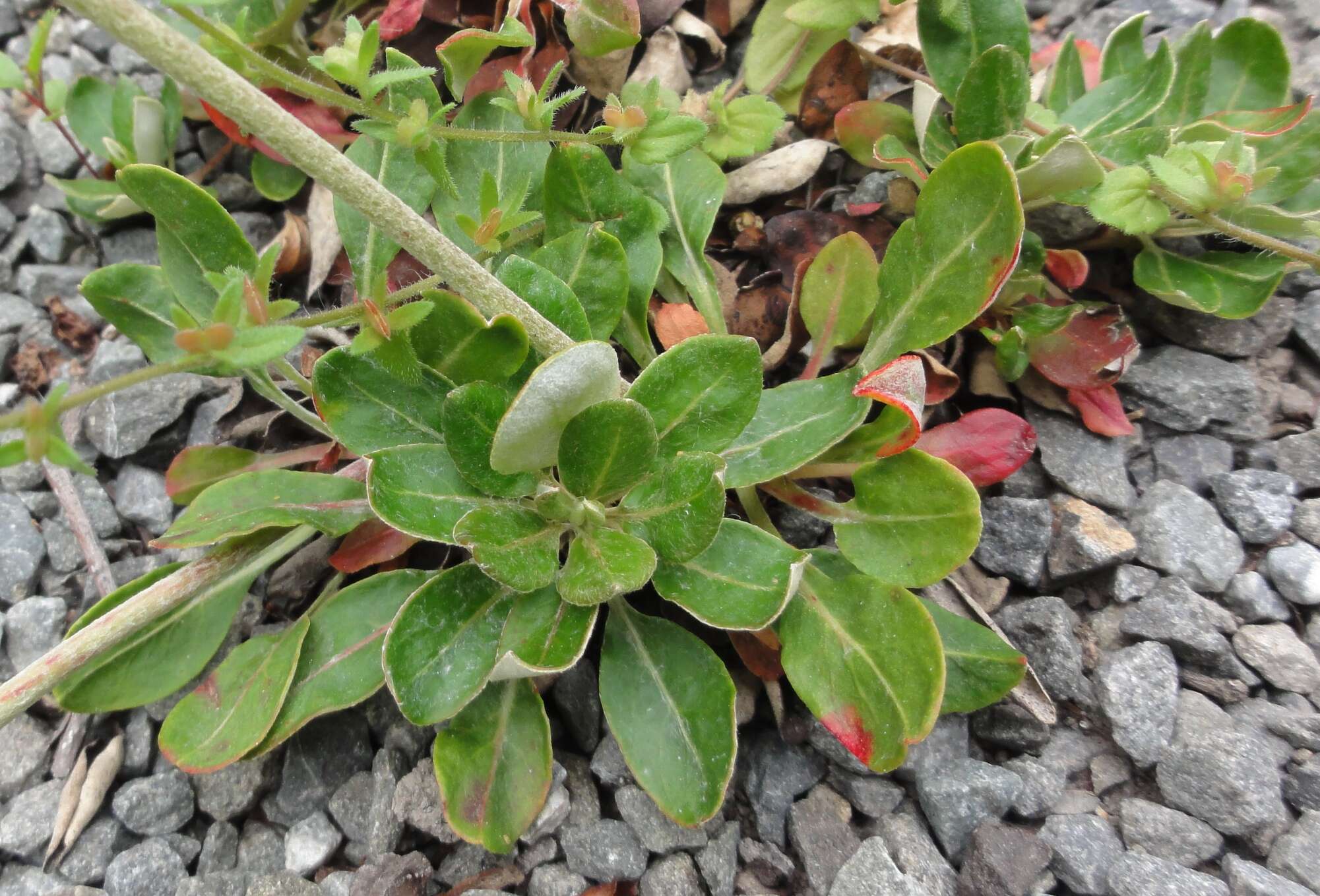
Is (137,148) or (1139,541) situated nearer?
(1139,541)

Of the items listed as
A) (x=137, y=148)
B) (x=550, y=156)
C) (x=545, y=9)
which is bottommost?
(x=137, y=148)

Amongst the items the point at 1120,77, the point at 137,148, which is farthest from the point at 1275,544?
the point at 137,148

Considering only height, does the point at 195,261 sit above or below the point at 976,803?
above

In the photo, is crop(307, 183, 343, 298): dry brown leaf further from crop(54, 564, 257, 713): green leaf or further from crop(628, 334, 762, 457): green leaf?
crop(628, 334, 762, 457): green leaf

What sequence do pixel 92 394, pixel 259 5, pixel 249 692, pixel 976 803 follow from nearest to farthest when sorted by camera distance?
pixel 92 394 < pixel 976 803 < pixel 249 692 < pixel 259 5

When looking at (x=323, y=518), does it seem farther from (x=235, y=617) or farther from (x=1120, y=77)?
(x=1120, y=77)

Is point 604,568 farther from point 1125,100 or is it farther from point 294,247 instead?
point 1125,100

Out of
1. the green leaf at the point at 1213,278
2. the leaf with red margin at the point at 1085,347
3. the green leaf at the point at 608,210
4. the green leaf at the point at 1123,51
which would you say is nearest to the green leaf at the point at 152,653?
the green leaf at the point at 608,210

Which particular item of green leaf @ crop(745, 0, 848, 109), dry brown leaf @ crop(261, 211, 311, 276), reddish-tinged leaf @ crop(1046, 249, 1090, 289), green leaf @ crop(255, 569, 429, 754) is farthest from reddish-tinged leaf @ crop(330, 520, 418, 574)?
reddish-tinged leaf @ crop(1046, 249, 1090, 289)
